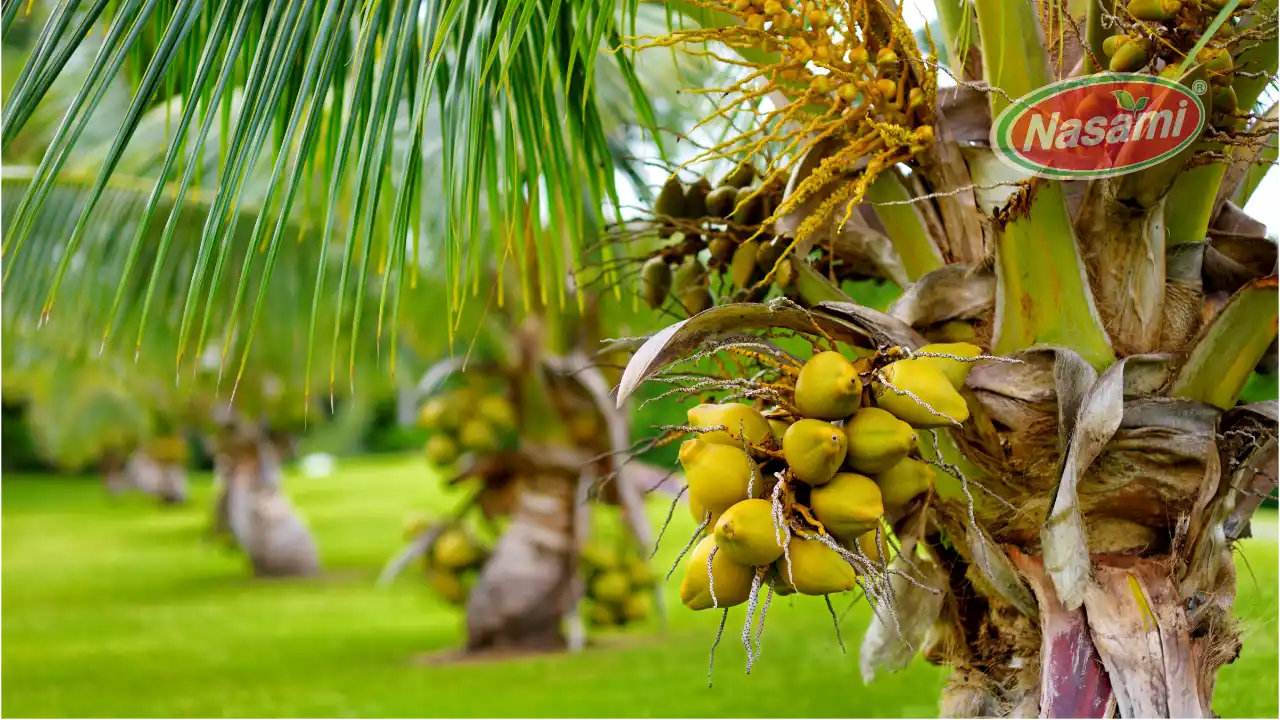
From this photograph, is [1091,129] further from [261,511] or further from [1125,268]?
[261,511]

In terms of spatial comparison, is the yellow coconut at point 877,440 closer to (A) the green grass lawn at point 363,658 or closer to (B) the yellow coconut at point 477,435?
(A) the green grass lawn at point 363,658

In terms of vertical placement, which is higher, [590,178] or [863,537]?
[590,178]

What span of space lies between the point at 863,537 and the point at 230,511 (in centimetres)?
1091

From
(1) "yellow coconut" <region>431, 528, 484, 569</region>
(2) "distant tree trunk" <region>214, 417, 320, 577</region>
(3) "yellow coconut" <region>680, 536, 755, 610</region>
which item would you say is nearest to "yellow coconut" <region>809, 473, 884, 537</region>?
(3) "yellow coconut" <region>680, 536, 755, 610</region>

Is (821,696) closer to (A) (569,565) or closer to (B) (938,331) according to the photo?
(B) (938,331)

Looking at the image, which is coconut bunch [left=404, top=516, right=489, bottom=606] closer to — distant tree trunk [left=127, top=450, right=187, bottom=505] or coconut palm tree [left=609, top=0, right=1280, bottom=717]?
coconut palm tree [left=609, top=0, right=1280, bottom=717]

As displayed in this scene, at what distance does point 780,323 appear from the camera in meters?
1.56

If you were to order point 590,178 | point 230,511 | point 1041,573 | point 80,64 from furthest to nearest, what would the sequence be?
point 230,511 < point 80,64 < point 590,178 < point 1041,573

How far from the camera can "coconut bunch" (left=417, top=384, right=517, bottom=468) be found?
5.39m

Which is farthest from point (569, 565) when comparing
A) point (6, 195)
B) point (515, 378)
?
point (6, 195)

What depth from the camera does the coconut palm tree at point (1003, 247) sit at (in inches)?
55.7

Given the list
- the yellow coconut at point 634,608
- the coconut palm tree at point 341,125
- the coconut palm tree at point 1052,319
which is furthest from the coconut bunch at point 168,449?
the coconut palm tree at point 1052,319

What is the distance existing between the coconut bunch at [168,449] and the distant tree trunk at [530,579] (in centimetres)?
1418

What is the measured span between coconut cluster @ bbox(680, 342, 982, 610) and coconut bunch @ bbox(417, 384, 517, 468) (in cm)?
408
